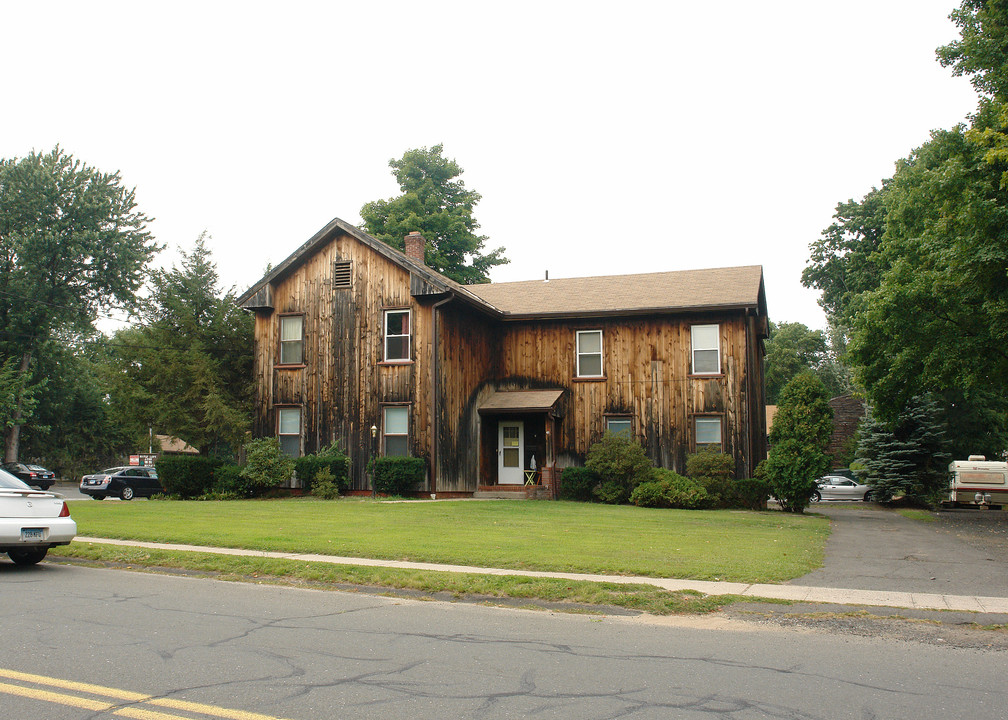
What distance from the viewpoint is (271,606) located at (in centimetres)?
893

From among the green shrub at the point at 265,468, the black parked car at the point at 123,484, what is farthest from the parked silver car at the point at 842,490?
the black parked car at the point at 123,484

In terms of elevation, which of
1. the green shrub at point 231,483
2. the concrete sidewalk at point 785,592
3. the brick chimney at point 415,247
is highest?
the brick chimney at point 415,247

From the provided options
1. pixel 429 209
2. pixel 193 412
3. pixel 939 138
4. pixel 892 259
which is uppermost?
pixel 429 209

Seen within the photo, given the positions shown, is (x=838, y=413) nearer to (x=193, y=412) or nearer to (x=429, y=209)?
(x=429, y=209)

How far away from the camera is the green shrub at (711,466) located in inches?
976

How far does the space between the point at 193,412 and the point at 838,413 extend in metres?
40.5

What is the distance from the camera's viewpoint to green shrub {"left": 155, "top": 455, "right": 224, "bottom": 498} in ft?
85.8

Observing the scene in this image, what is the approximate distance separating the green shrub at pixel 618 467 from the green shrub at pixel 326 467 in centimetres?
762

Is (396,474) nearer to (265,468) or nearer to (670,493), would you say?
(265,468)

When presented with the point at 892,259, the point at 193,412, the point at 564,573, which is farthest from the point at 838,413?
the point at 564,573

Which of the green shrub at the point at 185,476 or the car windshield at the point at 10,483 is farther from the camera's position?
the green shrub at the point at 185,476

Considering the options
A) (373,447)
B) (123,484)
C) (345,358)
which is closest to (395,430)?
(373,447)

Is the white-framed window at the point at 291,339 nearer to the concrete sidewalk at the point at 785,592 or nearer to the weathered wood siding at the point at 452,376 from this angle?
the weathered wood siding at the point at 452,376

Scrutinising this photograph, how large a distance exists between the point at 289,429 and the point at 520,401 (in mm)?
7793
